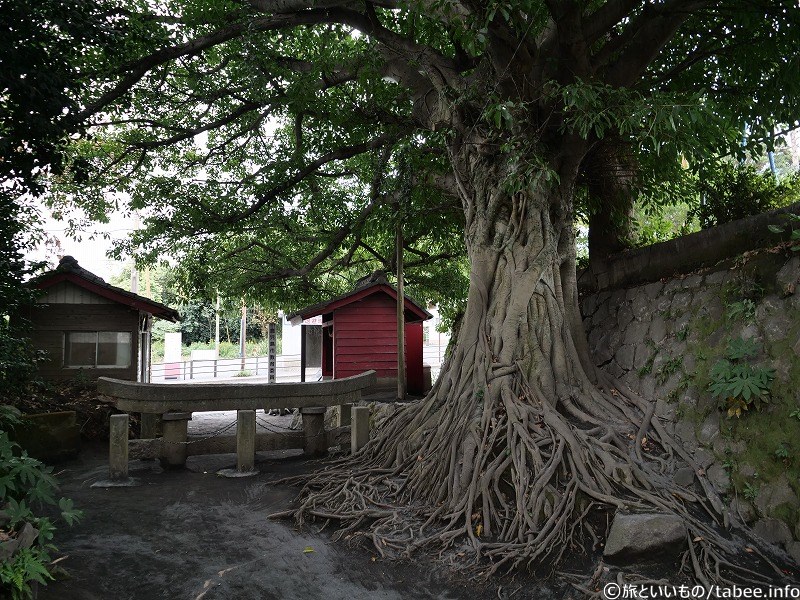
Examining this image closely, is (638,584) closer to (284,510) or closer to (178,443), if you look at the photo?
(284,510)

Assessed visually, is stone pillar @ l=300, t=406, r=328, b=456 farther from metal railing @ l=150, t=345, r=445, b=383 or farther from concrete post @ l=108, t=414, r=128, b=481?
metal railing @ l=150, t=345, r=445, b=383

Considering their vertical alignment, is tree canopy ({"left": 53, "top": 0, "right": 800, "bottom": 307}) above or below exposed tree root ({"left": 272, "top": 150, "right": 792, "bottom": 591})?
above

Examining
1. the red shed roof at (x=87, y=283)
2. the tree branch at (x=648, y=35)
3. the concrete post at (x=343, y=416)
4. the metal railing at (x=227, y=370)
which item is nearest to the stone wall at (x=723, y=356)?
the tree branch at (x=648, y=35)

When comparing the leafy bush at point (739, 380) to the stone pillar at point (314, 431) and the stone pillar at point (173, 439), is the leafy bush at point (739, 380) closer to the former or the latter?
the stone pillar at point (314, 431)

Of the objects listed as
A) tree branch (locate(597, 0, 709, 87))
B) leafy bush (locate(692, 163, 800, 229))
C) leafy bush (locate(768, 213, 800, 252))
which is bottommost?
leafy bush (locate(768, 213, 800, 252))

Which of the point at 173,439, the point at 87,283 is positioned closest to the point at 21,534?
the point at 173,439

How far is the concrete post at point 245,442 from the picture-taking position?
8.30 metres

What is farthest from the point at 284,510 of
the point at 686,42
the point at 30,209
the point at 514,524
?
the point at 686,42

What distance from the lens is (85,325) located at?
12.4 m

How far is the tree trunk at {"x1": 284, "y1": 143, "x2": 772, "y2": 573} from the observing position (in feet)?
16.6

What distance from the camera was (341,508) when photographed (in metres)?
6.18

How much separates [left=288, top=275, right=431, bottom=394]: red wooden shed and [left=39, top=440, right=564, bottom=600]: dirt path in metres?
6.22

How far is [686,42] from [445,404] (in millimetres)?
7614

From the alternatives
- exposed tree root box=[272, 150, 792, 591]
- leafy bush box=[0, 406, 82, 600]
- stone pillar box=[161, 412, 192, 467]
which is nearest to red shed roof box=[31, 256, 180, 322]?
stone pillar box=[161, 412, 192, 467]
